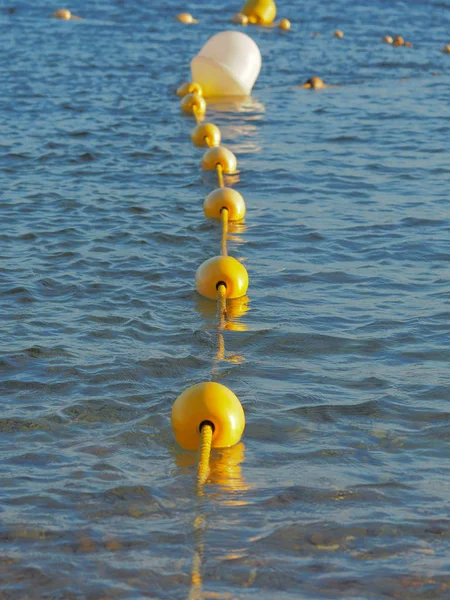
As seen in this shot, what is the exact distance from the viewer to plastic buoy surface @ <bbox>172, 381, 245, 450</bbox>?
595 centimetres

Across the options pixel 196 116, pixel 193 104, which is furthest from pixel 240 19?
pixel 196 116

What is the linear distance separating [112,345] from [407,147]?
8.46 m

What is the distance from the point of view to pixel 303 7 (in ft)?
106

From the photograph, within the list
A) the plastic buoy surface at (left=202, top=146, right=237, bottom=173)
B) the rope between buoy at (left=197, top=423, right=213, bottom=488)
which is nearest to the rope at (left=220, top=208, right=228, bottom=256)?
the plastic buoy surface at (left=202, top=146, right=237, bottom=173)

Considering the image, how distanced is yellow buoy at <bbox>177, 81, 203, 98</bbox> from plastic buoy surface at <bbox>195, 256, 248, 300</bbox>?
9712mm

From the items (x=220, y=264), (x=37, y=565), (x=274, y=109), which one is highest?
(x=274, y=109)

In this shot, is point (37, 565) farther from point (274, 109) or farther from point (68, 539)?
point (274, 109)

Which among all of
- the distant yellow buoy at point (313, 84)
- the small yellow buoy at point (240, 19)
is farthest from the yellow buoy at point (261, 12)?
the distant yellow buoy at point (313, 84)

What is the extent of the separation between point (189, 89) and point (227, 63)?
83 cm

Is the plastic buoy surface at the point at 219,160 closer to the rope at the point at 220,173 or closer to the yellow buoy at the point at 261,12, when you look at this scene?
the rope at the point at 220,173

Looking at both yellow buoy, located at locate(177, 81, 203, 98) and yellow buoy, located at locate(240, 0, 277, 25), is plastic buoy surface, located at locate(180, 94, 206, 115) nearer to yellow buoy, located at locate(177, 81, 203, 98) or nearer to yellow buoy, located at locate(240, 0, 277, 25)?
yellow buoy, located at locate(177, 81, 203, 98)

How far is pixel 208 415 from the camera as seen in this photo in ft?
19.5

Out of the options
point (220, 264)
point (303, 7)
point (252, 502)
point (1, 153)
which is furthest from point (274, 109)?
point (303, 7)

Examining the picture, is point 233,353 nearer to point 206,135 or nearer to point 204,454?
point 204,454
